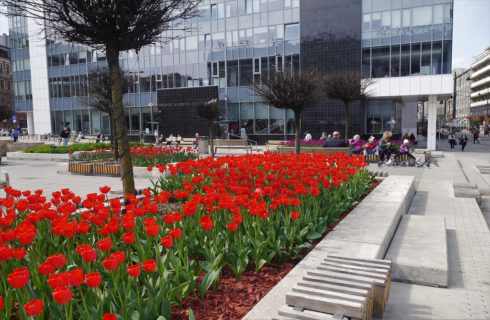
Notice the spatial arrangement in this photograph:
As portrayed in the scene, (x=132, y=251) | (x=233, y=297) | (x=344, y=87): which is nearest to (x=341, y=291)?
(x=233, y=297)

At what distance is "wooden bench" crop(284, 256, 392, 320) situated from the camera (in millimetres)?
2846

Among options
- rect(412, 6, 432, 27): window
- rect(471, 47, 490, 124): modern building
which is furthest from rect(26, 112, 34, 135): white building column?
rect(471, 47, 490, 124): modern building

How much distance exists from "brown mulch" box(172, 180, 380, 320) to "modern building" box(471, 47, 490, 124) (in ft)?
362

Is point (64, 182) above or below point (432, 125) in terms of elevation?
below

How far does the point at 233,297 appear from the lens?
11.4ft

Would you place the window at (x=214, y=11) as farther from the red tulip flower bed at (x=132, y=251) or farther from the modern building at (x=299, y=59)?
the red tulip flower bed at (x=132, y=251)

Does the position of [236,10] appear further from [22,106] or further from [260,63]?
[22,106]

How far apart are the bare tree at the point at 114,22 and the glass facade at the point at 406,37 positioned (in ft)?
94.4

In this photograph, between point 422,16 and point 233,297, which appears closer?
point 233,297

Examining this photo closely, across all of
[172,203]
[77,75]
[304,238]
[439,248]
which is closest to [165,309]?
[304,238]

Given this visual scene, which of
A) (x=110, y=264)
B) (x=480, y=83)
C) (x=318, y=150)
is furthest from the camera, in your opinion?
(x=480, y=83)

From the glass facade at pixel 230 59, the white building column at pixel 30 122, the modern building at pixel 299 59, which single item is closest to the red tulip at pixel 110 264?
the modern building at pixel 299 59

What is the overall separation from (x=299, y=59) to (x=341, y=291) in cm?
3541

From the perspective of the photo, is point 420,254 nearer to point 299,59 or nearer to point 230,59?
point 299,59
